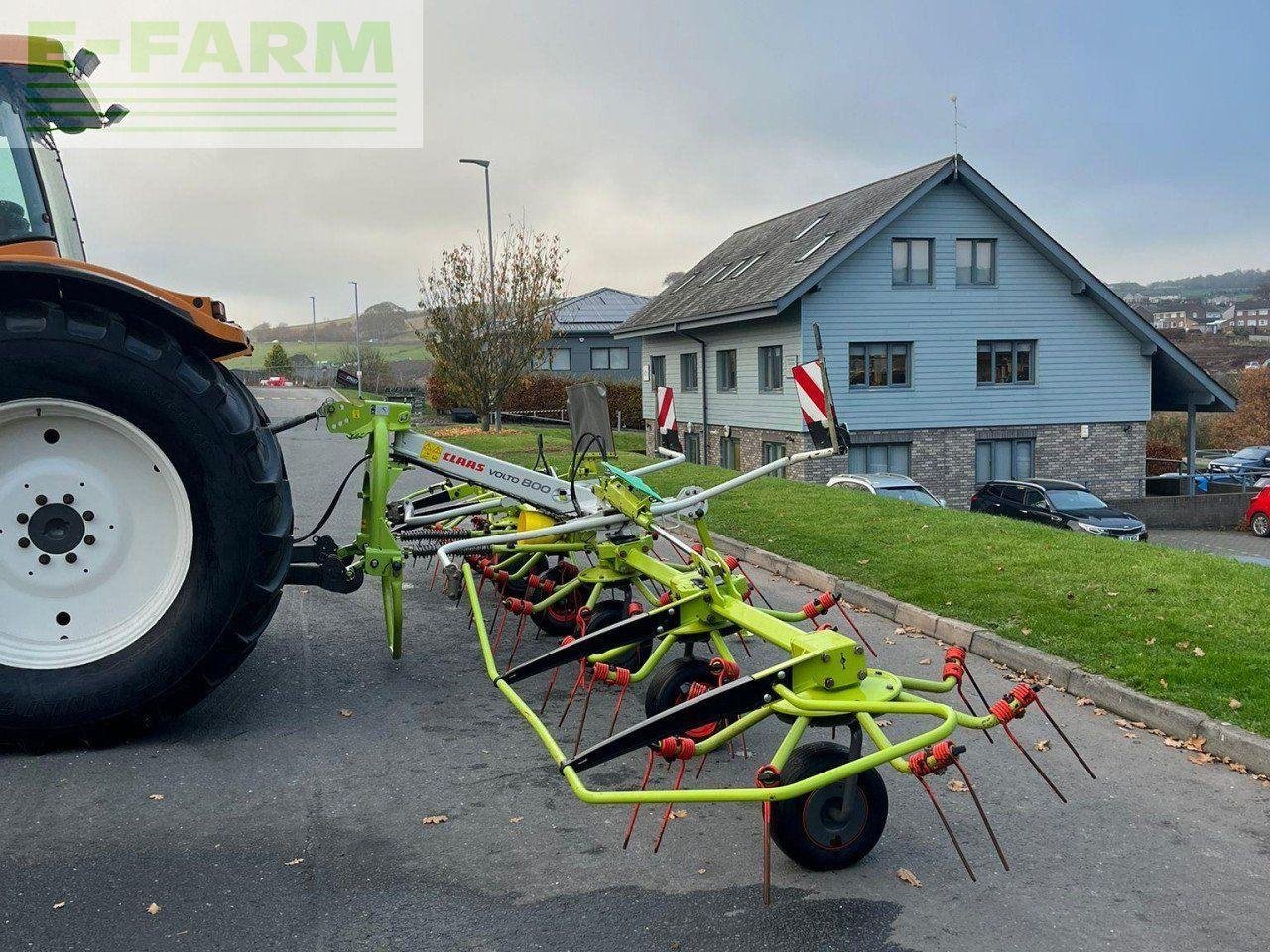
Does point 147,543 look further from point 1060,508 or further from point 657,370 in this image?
point 657,370

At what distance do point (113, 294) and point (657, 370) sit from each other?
105ft

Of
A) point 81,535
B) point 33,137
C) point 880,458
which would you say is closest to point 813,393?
point 81,535

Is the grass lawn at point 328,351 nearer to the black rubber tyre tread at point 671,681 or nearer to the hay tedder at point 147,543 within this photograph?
the hay tedder at point 147,543

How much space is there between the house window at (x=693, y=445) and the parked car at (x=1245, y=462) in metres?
18.6

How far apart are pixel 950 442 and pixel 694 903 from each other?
26475 millimetres

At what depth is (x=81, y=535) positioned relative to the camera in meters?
4.96

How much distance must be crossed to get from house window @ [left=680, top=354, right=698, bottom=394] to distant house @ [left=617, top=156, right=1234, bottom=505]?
2355mm

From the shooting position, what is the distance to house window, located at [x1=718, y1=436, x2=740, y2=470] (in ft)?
103

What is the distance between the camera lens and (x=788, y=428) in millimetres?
27656

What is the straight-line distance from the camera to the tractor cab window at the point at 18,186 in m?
5.23

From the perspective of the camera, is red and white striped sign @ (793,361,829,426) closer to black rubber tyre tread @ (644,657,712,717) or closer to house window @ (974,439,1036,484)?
black rubber tyre tread @ (644,657,712,717)

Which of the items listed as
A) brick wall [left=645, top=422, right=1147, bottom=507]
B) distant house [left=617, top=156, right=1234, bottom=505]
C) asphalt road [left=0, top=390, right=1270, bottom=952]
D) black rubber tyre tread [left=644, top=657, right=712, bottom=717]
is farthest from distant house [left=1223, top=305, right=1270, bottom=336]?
black rubber tyre tread [left=644, top=657, right=712, bottom=717]

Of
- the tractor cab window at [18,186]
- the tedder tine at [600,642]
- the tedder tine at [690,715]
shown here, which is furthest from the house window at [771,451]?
the tedder tine at [690,715]

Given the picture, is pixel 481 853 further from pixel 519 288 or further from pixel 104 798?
pixel 519 288
